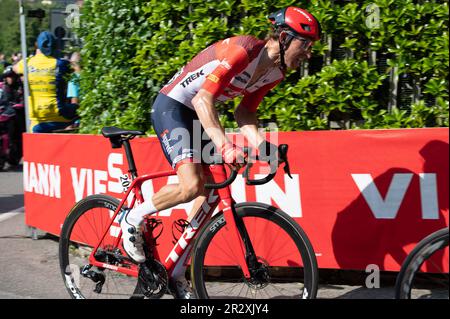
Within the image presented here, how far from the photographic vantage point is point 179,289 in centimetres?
453

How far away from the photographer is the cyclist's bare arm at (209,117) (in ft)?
12.8

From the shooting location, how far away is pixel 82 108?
692 centimetres

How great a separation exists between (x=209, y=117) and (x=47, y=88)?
23.0ft

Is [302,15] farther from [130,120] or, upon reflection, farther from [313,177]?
[130,120]

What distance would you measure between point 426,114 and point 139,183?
2358 millimetres

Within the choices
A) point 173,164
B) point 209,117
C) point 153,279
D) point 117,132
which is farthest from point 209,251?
point 117,132

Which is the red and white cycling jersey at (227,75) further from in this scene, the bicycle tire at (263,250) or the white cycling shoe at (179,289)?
the white cycling shoe at (179,289)

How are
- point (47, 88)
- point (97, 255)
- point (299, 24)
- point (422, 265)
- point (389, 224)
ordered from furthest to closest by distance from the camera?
point (47, 88)
point (389, 224)
point (97, 255)
point (299, 24)
point (422, 265)

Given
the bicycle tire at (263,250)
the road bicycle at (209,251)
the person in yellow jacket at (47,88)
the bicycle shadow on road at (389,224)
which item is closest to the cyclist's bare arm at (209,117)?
the road bicycle at (209,251)

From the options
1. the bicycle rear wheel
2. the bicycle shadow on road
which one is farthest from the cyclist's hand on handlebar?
the bicycle shadow on road

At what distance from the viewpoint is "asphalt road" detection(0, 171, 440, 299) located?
5230 millimetres

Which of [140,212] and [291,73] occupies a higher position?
[291,73]

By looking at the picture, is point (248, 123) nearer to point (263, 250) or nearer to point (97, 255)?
point (263, 250)

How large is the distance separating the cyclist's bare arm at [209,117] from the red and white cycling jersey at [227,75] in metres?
0.05
